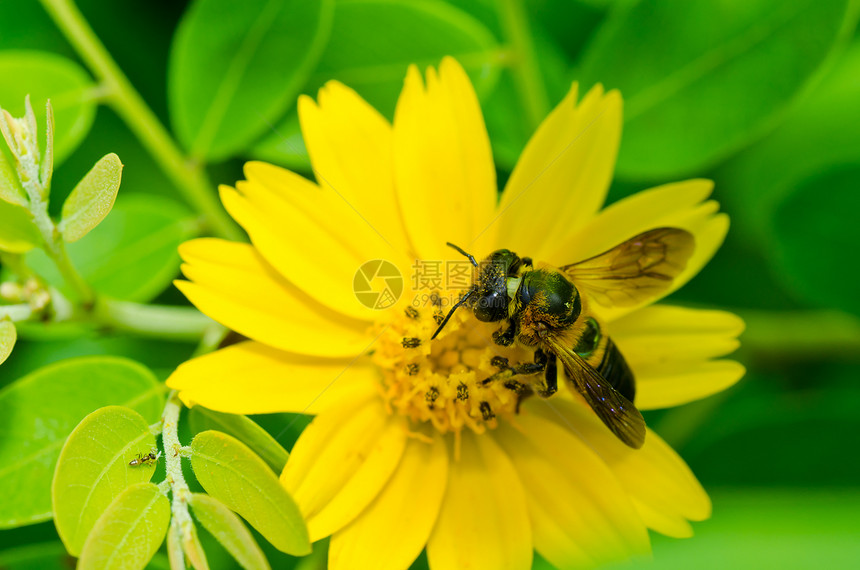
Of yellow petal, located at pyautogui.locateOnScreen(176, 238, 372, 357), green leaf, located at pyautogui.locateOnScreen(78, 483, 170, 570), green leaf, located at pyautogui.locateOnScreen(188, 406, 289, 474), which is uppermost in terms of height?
yellow petal, located at pyautogui.locateOnScreen(176, 238, 372, 357)

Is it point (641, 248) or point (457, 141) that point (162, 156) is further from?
point (641, 248)

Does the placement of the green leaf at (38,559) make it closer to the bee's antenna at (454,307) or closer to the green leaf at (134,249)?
the green leaf at (134,249)

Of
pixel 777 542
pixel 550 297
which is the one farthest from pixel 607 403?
pixel 777 542

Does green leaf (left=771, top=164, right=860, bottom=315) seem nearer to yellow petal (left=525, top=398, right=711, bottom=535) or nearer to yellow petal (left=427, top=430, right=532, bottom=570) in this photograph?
yellow petal (left=525, top=398, right=711, bottom=535)

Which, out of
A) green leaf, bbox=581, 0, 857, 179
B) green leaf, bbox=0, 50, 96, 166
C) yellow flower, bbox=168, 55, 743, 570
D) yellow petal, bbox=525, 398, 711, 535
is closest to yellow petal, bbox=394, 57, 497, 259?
yellow flower, bbox=168, 55, 743, 570

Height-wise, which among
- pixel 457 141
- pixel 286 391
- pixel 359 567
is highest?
pixel 457 141

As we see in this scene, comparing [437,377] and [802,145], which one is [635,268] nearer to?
[437,377]

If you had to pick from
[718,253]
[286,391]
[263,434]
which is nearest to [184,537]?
[263,434]
